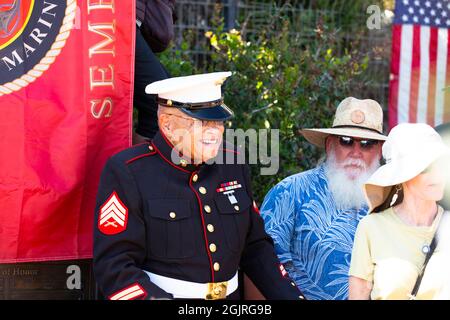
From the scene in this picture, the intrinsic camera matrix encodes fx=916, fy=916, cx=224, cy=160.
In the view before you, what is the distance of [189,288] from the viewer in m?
4.20

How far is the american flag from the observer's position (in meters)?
7.74

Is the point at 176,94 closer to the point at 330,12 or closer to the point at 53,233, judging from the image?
the point at 53,233

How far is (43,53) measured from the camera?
4652mm

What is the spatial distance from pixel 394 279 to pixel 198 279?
0.91m

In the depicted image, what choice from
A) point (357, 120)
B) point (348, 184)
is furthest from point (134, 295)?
point (357, 120)

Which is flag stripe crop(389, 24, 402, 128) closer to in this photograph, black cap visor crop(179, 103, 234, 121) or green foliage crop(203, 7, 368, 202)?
green foliage crop(203, 7, 368, 202)

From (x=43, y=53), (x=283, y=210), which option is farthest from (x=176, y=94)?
(x=283, y=210)

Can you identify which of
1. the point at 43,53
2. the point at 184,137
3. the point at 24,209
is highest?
the point at 43,53

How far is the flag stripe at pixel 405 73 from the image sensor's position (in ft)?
25.4

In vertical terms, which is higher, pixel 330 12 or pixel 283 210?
pixel 330 12

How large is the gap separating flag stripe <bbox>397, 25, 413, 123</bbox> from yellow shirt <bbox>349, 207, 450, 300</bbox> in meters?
3.92

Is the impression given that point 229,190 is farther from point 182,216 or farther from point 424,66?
point 424,66

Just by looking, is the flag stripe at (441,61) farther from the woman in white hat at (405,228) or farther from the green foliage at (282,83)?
the woman in white hat at (405,228)

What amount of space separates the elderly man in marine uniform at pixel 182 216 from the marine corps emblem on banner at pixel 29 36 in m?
0.68
